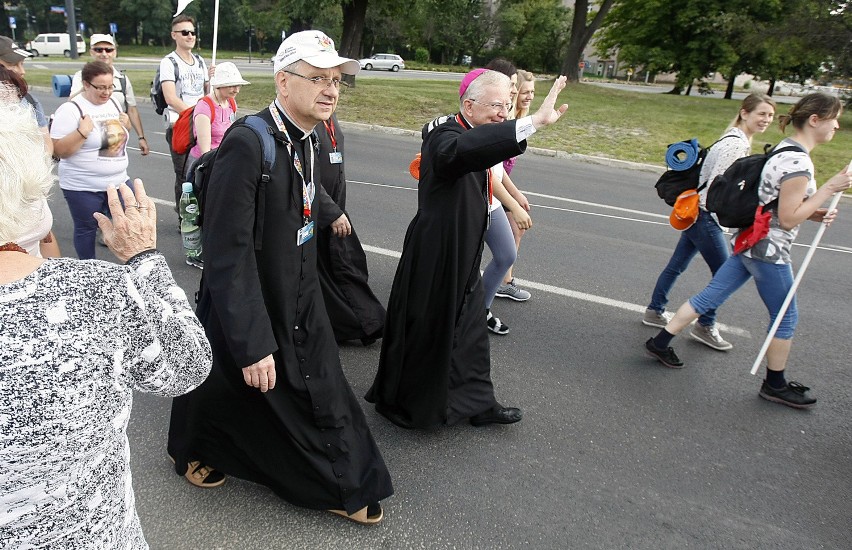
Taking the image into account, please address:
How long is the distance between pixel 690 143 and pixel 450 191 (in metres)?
2.50

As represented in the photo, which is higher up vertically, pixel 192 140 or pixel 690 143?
pixel 690 143

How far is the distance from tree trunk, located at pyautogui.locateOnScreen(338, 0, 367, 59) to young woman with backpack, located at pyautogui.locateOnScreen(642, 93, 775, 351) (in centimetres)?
1707

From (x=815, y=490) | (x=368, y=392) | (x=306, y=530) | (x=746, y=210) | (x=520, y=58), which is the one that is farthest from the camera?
(x=520, y=58)

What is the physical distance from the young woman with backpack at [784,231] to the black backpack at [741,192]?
0.20 ft

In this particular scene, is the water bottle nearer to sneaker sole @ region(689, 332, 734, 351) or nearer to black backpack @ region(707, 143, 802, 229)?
black backpack @ region(707, 143, 802, 229)

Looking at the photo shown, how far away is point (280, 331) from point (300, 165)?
26.5 inches

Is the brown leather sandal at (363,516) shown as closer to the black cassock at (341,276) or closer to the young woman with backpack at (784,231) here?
the black cassock at (341,276)

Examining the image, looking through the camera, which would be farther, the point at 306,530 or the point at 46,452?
the point at 306,530

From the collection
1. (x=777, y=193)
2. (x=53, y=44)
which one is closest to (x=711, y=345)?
(x=777, y=193)

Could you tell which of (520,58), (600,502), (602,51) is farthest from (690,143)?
(520,58)

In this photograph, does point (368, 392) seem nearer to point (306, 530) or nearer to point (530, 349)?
point (306, 530)

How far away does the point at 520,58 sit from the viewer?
57.3 metres

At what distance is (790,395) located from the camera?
3.90 meters

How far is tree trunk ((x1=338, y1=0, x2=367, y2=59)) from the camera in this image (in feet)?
64.9
